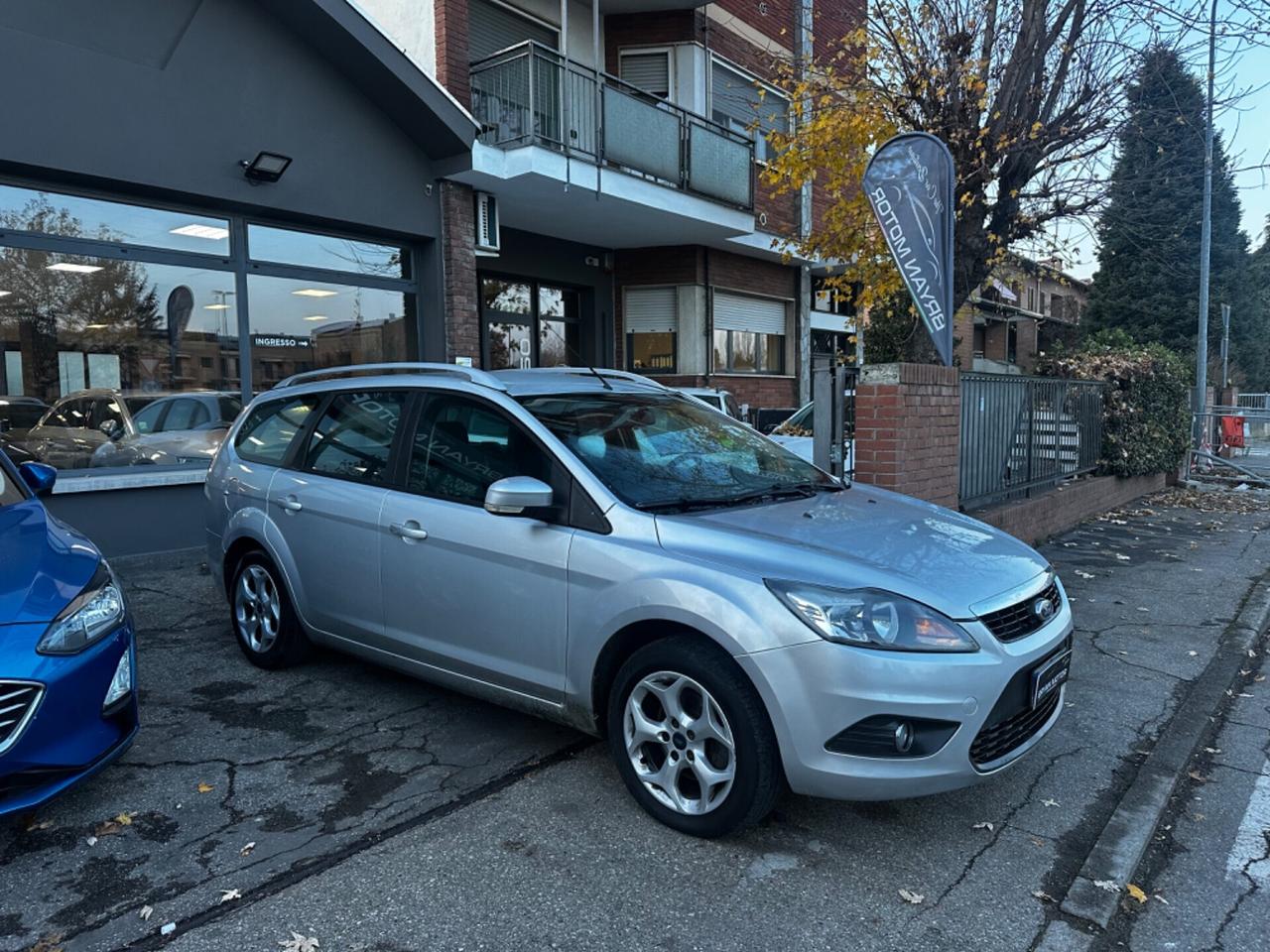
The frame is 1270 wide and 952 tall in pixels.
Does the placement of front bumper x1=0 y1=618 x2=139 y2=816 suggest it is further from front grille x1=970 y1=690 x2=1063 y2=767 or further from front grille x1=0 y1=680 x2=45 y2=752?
front grille x1=970 y1=690 x2=1063 y2=767

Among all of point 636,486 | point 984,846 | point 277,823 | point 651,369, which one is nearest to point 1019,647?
point 984,846

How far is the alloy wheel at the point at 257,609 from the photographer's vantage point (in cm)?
473

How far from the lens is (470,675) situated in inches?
144

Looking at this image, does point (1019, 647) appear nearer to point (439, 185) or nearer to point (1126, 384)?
point (439, 185)

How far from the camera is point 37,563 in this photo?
10.7ft

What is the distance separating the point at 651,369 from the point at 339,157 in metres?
6.41

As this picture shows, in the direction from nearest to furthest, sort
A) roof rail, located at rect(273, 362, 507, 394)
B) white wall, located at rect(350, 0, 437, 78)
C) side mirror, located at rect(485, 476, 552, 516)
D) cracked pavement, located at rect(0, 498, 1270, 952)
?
cracked pavement, located at rect(0, 498, 1270, 952)
side mirror, located at rect(485, 476, 552, 516)
roof rail, located at rect(273, 362, 507, 394)
white wall, located at rect(350, 0, 437, 78)

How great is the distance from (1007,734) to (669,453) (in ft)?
5.68

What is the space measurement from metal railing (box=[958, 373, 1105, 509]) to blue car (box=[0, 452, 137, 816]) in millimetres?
6368

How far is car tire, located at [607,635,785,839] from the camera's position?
9.33 ft

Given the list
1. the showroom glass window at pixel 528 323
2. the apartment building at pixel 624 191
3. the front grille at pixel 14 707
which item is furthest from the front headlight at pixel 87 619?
the showroom glass window at pixel 528 323

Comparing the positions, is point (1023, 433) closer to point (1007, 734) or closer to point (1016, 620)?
point (1016, 620)

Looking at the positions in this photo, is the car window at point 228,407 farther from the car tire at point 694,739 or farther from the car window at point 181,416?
the car tire at point 694,739

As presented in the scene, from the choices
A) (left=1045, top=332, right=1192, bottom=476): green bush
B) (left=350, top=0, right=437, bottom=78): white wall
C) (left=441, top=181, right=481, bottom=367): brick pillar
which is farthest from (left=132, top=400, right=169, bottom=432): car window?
(left=1045, top=332, right=1192, bottom=476): green bush
